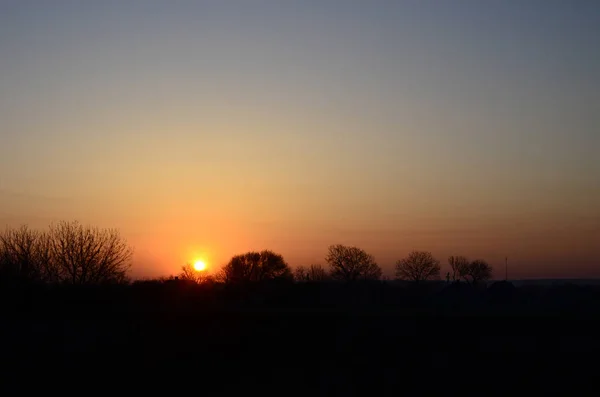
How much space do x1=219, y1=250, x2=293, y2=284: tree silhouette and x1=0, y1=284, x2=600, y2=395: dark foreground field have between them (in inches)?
2441

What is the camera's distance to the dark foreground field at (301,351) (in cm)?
2395

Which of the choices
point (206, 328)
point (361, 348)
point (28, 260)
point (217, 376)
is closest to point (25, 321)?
point (206, 328)

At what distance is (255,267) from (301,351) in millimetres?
69271

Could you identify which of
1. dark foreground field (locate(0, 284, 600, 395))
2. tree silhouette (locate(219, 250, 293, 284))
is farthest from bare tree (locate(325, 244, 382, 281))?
dark foreground field (locate(0, 284, 600, 395))

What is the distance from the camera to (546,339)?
2839cm

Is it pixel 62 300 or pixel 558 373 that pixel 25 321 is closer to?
pixel 62 300

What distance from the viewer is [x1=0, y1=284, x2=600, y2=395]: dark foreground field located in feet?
78.6

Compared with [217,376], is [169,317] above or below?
above

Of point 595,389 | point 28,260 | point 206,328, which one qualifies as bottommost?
point 595,389

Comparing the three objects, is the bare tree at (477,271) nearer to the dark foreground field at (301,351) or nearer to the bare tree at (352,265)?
the bare tree at (352,265)

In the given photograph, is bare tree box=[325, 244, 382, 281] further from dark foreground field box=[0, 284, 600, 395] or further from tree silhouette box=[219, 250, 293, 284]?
dark foreground field box=[0, 284, 600, 395]

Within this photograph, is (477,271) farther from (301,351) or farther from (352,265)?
(301,351)

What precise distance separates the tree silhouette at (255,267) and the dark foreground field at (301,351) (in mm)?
62009

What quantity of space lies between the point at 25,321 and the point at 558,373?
2318 cm
